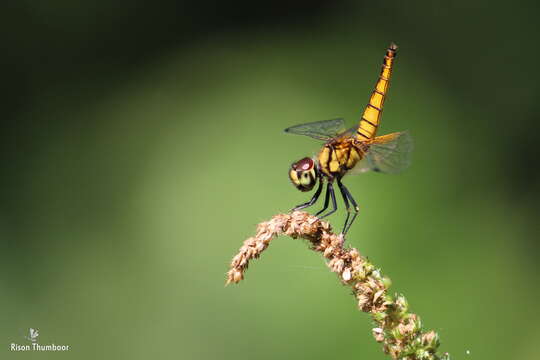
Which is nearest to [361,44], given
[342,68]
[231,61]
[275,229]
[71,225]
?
[342,68]

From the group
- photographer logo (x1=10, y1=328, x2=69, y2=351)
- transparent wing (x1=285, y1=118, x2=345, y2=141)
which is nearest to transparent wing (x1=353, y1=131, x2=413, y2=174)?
transparent wing (x1=285, y1=118, x2=345, y2=141)

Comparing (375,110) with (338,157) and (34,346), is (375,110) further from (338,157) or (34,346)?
(34,346)

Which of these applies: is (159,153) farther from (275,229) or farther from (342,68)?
(275,229)

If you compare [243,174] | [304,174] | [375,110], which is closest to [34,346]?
[243,174]

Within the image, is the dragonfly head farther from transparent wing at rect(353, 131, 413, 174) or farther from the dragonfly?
transparent wing at rect(353, 131, 413, 174)

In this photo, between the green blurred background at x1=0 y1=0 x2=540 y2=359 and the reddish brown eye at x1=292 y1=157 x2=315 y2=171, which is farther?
the green blurred background at x1=0 y1=0 x2=540 y2=359

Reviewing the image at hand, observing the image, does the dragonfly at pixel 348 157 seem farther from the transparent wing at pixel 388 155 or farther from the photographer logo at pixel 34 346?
the photographer logo at pixel 34 346

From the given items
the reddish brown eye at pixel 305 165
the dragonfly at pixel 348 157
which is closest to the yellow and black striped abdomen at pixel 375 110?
the dragonfly at pixel 348 157
